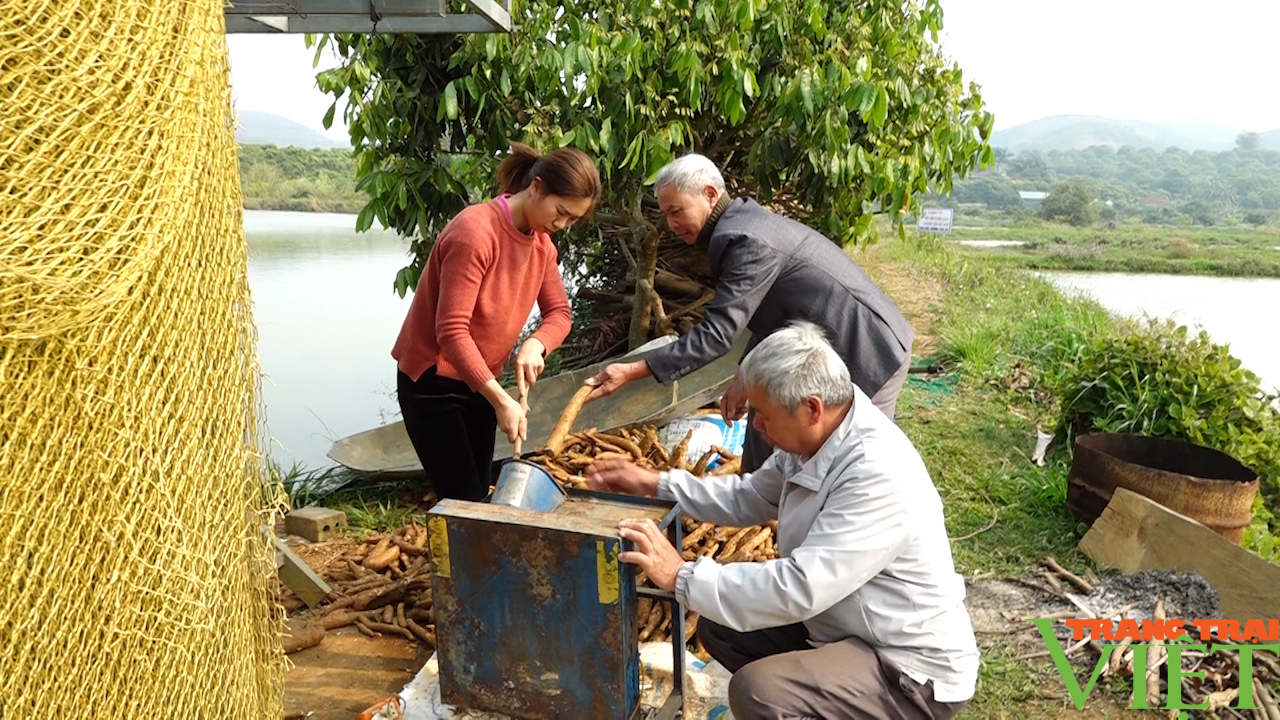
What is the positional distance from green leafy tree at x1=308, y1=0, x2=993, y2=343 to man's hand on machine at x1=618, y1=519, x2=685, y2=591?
3065 mm

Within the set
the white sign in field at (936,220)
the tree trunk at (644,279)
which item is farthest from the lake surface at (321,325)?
the white sign in field at (936,220)

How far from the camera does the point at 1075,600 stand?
12.3ft

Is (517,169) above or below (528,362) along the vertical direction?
above

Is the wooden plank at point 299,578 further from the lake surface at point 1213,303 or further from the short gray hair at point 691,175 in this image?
the lake surface at point 1213,303

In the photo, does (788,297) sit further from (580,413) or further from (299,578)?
(580,413)

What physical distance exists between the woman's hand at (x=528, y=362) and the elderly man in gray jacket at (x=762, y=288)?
24 centimetres

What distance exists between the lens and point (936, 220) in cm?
1359

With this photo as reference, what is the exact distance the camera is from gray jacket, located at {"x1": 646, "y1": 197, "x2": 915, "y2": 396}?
10.4 ft

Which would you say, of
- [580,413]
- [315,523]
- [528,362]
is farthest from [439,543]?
[580,413]

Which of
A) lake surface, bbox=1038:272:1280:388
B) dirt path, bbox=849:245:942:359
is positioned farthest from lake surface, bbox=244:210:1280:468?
lake surface, bbox=1038:272:1280:388

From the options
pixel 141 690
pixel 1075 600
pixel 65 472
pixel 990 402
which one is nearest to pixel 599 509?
pixel 141 690

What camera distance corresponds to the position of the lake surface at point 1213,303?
864 cm

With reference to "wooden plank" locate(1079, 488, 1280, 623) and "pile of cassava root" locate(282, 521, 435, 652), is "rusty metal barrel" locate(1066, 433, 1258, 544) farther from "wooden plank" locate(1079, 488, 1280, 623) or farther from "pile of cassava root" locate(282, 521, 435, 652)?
"pile of cassava root" locate(282, 521, 435, 652)

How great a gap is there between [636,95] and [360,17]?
7.53 ft
